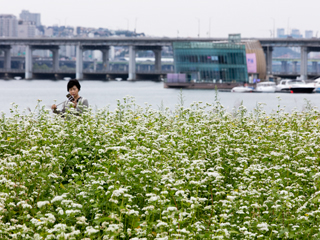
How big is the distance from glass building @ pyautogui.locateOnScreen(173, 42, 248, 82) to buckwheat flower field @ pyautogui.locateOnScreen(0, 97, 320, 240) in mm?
88755

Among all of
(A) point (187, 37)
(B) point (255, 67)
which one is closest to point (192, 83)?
(B) point (255, 67)

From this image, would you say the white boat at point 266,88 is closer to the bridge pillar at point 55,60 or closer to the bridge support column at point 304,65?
the bridge support column at point 304,65

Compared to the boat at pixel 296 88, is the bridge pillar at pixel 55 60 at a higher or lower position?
higher

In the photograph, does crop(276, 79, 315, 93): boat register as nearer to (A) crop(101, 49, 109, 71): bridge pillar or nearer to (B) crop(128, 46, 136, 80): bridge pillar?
(B) crop(128, 46, 136, 80): bridge pillar

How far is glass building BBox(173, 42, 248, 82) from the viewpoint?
322ft

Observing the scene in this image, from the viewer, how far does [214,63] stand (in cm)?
9844

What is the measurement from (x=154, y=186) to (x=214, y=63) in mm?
93033

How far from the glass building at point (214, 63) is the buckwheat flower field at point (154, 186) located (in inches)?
3494

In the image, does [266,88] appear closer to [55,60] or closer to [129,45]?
[129,45]

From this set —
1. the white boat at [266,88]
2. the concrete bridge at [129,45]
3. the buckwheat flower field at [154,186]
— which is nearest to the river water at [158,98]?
the white boat at [266,88]

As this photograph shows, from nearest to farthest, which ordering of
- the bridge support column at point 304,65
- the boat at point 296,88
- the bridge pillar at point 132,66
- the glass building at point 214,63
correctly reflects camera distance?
the boat at point 296,88, the glass building at point 214,63, the bridge support column at point 304,65, the bridge pillar at point 132,66

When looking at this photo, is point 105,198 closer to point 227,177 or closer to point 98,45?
point 227,177

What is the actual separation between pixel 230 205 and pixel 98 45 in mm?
137999

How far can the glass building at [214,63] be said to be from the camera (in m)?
98.1
